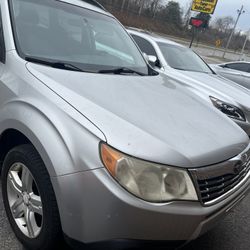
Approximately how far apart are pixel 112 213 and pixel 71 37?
6.03 feet

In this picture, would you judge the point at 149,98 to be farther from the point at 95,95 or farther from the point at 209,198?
the point at 209,198

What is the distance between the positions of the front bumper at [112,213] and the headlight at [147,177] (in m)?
0.04

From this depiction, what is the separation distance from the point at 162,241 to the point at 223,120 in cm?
123

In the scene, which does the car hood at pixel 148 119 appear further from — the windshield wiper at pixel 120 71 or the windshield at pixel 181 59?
the windshield at pixel 181 59

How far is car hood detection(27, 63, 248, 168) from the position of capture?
6.53ft

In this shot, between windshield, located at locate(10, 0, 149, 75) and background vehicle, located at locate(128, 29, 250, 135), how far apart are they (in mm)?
949

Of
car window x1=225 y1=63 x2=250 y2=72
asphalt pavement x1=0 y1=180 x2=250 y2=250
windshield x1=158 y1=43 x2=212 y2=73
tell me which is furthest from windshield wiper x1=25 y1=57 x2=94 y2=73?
car window x1=225 y1=63 x2=250 y2=72

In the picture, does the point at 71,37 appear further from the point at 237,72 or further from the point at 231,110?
the point at 237,72

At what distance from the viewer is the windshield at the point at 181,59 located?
21.8 feet

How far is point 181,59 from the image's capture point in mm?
6918

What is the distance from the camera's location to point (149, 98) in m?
2.69

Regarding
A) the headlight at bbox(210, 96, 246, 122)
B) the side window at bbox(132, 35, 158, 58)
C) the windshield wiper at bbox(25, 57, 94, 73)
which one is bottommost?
the headlight at bbox(210, 96, 246, 122)

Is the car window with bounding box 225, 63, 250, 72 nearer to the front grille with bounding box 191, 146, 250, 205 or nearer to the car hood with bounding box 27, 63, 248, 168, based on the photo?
the car hood with bounding box 27, 63, 248, 168

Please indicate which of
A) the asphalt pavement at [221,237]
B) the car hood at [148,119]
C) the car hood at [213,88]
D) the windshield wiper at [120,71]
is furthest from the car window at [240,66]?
the car hood at [148,119]
